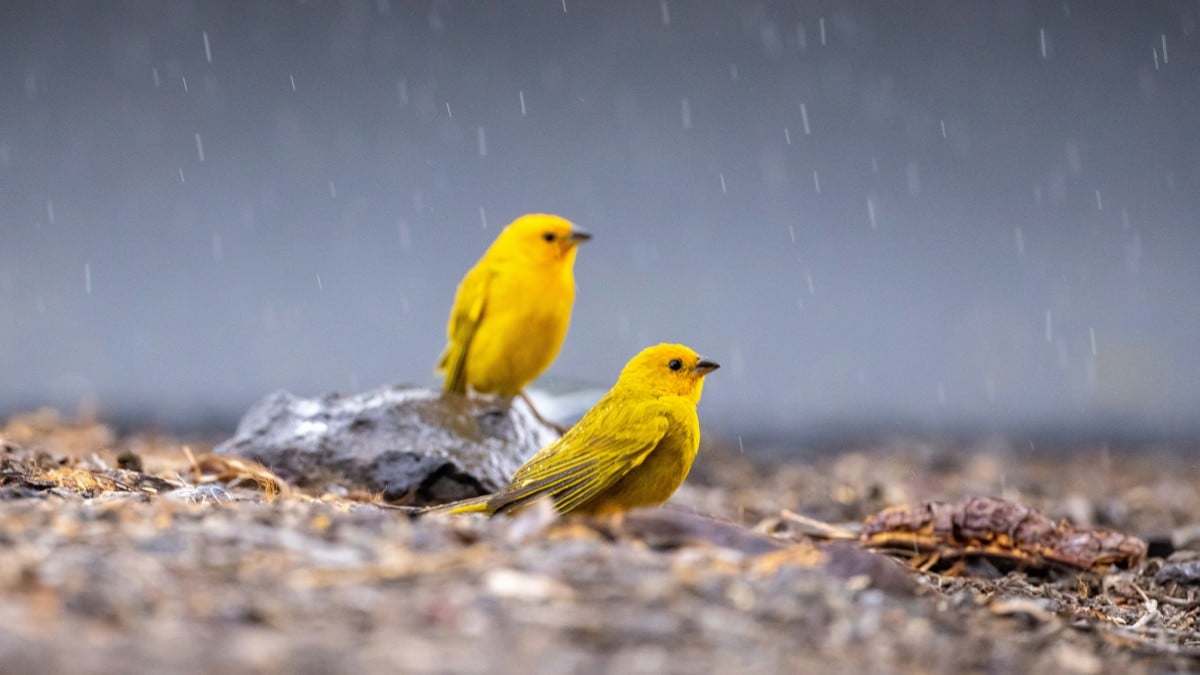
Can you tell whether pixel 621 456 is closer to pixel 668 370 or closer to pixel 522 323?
pixel 668 370

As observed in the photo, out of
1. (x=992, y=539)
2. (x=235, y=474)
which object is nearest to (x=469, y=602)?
(x=235, y=474)

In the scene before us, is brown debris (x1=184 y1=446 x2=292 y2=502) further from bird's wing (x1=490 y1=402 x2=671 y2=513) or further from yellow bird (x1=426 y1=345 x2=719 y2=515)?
bird's wing (x1=490 y1=402 x2=671 y2=513)

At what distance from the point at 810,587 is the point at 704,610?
0.29m

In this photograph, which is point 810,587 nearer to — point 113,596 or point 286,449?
point 113,596

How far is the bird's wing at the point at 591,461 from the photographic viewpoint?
3.41 meters

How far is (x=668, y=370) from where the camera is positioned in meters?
3.80

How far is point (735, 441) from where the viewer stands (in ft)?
30.9

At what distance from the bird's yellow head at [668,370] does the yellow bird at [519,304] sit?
1.14 m

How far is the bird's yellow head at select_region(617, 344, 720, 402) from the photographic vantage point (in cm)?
378

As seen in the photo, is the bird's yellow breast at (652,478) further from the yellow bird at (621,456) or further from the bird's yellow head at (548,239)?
the bird's yellow head at (548,239)

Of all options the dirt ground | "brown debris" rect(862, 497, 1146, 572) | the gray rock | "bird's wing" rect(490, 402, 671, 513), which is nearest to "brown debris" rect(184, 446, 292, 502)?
the gray rock

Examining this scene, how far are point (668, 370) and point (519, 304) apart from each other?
1272 mm

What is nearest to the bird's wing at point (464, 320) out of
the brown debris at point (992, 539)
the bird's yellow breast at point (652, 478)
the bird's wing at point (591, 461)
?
the bird's wing at point (591, 461)

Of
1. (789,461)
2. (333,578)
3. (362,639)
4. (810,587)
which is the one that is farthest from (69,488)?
(789,461)
